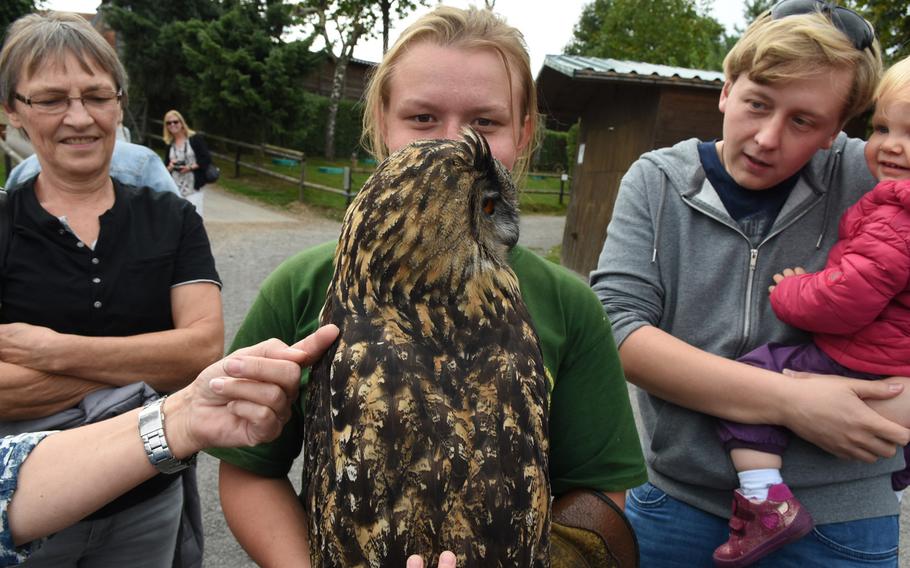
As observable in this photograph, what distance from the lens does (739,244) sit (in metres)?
2.01

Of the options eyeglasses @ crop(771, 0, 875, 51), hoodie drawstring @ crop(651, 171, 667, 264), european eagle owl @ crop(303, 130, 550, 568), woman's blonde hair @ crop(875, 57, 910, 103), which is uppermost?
eyeglasses @ crop(771, 0, 875, 51)

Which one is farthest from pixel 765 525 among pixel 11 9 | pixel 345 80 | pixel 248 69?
pixel 345 80

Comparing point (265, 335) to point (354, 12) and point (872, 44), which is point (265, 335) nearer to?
point (872, 44)

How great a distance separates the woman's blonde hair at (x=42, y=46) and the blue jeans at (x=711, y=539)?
2820 mm

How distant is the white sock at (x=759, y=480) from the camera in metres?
1.91

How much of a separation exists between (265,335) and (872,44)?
6.80 ft

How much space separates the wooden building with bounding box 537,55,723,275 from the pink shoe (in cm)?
660

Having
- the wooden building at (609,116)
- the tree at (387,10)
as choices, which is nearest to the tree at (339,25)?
the tree at (387,10)

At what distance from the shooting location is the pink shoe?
185 cm

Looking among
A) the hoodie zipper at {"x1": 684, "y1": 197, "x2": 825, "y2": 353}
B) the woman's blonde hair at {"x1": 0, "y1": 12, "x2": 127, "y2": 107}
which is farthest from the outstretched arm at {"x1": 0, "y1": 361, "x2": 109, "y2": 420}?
the hoodie zipper at {"x1": 684, "y1": 197, "x2": 825, "y2": 353}

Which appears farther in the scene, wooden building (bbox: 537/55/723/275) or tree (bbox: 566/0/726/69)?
tree (bbox: 566/0/726/69)

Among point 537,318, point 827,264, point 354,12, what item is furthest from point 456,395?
point 354,12

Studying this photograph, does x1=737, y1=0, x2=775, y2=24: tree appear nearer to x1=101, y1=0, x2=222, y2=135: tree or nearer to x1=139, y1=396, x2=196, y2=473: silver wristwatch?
x1=101, y1=0, x2=222, y2=135: tree

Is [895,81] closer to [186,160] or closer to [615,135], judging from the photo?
[615,135]
